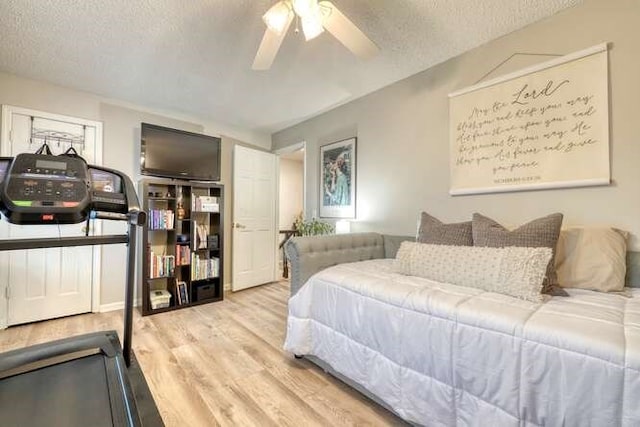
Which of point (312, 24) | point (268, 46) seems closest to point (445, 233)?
point (312, 24)

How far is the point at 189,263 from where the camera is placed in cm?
317

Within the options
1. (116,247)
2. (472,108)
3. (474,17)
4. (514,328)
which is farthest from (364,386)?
(116,247)

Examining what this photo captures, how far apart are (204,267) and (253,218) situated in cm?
95

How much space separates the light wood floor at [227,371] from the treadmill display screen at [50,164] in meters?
1.26

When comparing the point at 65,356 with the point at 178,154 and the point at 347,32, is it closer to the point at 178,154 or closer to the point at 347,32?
the point at 347,32

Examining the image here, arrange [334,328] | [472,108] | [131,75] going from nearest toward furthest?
[334,328] < [472,108] < [131,75]

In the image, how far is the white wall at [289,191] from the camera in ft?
18.3

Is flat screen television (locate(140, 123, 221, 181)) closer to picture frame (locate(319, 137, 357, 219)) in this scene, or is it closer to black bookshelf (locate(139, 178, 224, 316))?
black bookshelf (locate(139, 178, 224, 316))

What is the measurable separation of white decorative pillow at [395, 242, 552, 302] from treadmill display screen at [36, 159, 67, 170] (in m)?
1.76

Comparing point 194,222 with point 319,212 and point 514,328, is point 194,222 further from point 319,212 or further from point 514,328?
point 514,328

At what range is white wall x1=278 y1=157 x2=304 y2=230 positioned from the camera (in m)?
5.59

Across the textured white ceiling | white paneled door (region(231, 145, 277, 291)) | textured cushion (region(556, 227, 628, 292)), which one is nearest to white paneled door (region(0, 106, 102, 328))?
the textured white ceiling

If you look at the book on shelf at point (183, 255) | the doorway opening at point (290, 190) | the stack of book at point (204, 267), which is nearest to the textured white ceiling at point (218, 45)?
the book on shelf at point (183, 255)

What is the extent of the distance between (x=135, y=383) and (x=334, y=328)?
101cm
